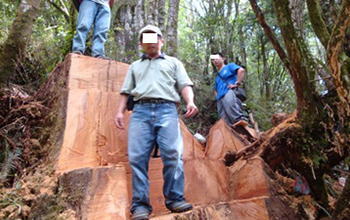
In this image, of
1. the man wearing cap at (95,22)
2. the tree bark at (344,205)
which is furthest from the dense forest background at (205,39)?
the tree bark at (344,205)

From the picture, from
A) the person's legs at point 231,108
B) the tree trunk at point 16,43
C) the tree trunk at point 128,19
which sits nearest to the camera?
the tree trunk at point 16,43

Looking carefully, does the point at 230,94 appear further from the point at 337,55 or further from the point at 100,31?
the point at 337,55

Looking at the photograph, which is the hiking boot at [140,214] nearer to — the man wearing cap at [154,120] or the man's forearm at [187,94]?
the man wearing cap at [154,120]

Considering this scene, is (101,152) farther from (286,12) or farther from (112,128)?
(286,12)

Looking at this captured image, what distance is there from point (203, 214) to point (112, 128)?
124 centimetres

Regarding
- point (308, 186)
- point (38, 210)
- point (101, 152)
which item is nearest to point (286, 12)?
point (308, 186)

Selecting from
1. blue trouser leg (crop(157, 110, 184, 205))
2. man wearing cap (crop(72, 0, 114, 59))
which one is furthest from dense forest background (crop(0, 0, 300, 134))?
blue trouser leg (crop(157, 110, 184, 205))

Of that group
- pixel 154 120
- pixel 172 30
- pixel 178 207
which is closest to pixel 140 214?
pixel 178 207

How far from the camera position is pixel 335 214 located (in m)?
2.84

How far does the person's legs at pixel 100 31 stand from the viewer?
4.26 meters

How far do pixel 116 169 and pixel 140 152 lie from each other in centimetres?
25

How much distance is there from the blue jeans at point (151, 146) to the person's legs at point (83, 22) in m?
1.34

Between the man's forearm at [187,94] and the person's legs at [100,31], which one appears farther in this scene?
the person's legs at [100,31]

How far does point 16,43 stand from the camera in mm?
3887
